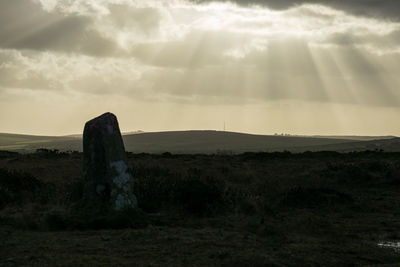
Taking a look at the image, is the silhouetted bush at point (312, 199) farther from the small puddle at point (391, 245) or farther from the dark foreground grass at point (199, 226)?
the small puddle at point (391, 245)

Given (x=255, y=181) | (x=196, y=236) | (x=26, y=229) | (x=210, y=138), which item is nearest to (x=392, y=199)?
(x=255, y=181)

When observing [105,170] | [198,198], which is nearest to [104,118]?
[105,170]

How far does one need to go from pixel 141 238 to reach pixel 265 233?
9.17ft

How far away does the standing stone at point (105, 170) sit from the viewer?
41.7 feet

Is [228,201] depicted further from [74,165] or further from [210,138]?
[210,138]

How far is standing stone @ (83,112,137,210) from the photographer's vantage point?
12703 mm

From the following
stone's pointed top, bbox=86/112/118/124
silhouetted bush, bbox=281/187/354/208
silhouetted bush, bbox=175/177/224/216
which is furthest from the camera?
silhouetted bush, bbox=281/187/354/208

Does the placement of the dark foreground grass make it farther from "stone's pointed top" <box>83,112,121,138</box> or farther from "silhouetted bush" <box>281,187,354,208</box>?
"stone's pointed top" <box>83,112,121,138</box>

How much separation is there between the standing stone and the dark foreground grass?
0.38 metres

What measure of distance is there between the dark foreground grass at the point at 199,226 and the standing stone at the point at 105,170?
0.38 meters

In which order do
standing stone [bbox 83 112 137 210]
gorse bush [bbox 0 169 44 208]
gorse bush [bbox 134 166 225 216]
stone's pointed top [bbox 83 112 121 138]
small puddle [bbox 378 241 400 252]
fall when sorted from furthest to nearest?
gorse bush [bbox 0 169 44 208] → gorse bush [bbox 134 166 225 216] → stone's pointed top [bbox 83 112 121 138] → standing stone [bbox 83 112 137 210] → small puddle [bbox 378 241 400 252]

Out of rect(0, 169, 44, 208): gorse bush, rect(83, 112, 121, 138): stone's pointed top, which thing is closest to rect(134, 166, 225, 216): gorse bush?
rect(83, 112, 121, 138): stone's pointed top

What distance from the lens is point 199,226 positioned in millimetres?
12109

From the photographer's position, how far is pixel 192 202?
551 inches
